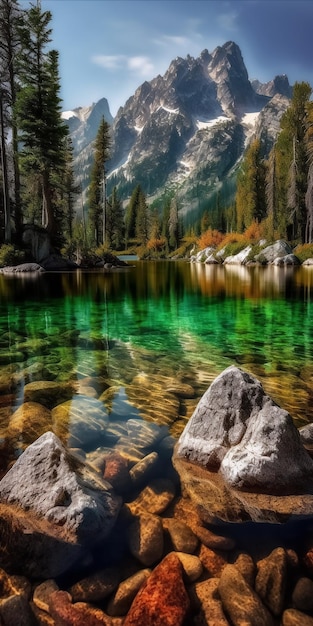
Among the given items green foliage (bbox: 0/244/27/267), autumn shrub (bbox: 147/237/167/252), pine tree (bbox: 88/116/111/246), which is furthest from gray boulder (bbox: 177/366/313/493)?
autumn shrub (bbox: 147/237/167/252)

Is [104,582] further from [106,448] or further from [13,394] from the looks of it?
[13,394]

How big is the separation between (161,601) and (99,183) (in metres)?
62.5

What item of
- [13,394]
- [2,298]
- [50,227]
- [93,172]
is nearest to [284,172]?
[93,172]

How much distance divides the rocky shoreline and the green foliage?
94.2 feet

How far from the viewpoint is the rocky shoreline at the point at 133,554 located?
2.49 metres

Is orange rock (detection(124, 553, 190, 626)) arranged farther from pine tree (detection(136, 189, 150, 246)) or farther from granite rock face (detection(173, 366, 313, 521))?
pine tree (detection(136, 189, 150, 246))

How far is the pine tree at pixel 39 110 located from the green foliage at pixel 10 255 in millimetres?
4440

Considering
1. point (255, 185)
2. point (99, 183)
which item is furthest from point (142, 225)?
point (255, 185)

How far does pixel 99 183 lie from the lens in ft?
196

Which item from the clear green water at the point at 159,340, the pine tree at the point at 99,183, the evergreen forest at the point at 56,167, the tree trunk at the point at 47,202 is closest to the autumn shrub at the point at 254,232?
the evergreen forest at the point at 56,167

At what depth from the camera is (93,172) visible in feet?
197

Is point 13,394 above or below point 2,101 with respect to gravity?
below

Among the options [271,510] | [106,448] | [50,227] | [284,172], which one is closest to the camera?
[271,510]

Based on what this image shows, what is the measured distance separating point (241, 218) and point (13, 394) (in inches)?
2705
